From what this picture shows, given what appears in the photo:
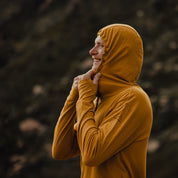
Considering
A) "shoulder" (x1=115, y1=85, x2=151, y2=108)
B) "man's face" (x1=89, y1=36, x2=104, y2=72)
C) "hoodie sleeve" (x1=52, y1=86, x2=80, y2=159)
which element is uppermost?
"man's face" (x1=89, y1=36, x2=104, y2=72)

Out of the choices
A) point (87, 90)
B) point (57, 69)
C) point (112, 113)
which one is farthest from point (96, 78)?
point (57, 69)

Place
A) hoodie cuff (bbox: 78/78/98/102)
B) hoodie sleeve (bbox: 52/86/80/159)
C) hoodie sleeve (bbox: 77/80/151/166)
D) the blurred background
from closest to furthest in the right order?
1. hoodie sleeve (bbox: 77/80/151/166)
2. hoodie cuff (bbox: 78/78/98/102)
3. hoodie sleeve (bbox: 52/86/80/159)
4. the blurred background

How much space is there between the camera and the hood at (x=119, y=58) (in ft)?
6.29

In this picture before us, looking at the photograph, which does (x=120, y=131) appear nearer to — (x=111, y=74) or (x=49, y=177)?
(x=111, y=74)

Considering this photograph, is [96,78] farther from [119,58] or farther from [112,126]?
[112,126]

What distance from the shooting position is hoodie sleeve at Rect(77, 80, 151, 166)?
1.75 m

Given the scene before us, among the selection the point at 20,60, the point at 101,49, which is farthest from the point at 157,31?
the point at 101,49

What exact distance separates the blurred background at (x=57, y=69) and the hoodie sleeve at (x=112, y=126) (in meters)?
4.16

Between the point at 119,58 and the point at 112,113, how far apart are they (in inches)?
12.9

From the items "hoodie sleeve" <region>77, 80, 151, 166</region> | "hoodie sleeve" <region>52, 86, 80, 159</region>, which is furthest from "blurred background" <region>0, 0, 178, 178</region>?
"hoodie sleeve" <region>77, 80, 151, 166</region>

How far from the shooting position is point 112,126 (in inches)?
70.2

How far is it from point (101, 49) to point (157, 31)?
20.5 feet

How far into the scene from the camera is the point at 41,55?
26.1 feet

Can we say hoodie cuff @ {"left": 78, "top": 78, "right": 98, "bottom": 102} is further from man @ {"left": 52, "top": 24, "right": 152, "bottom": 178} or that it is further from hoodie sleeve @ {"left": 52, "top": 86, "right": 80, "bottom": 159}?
hoodie sleeve @ {"left": 52, "top": 86, "right": 80, "bottom": 159}
